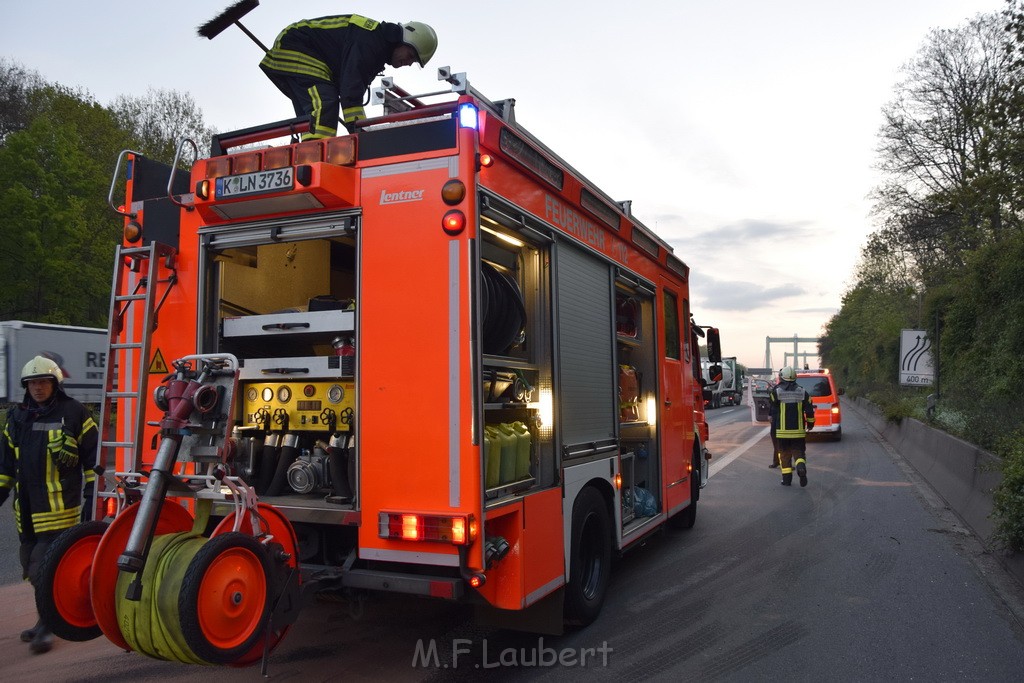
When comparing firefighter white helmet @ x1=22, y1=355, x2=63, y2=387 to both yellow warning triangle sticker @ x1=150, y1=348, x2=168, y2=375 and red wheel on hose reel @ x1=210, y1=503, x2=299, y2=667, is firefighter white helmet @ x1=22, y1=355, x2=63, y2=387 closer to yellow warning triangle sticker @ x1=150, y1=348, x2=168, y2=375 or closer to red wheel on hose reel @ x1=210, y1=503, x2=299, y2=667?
yellow warning triangle sticker @ x1=150, y1=348, x2=168, y2=375

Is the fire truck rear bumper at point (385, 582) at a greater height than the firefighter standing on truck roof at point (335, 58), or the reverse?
the firefighter standing on truck roof at point (335, 58)

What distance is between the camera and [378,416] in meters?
4.00

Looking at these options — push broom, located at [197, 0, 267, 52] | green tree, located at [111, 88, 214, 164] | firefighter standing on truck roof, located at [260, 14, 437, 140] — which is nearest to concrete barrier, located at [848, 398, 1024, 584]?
firefighter standing on truck roof, located at [260, 14, 437, 140]

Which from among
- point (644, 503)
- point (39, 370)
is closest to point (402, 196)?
point (39, 370)

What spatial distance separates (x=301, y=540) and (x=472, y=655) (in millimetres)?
1253

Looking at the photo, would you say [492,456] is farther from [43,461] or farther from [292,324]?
[43,461]

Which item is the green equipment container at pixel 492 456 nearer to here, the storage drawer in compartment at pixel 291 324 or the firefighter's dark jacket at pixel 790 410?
the storage drawer in compartment at pixel 291 324

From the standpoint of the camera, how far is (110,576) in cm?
337

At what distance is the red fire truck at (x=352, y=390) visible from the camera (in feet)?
11.4

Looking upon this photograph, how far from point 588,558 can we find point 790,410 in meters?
7.78

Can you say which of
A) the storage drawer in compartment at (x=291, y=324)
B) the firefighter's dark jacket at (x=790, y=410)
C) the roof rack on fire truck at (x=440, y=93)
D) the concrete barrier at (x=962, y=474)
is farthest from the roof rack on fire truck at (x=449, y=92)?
the firefighter's dark jacket at (x=790, y=410)

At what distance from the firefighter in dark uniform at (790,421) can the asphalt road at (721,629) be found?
364cm

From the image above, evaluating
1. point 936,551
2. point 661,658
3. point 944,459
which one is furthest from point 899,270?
point 661,658

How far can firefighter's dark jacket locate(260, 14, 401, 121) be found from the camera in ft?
16.4
